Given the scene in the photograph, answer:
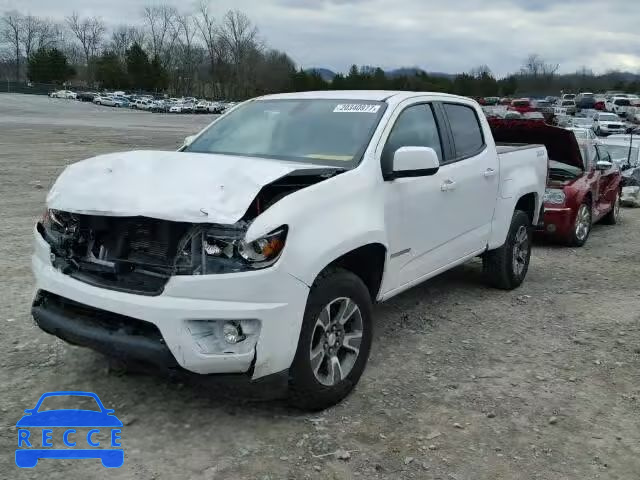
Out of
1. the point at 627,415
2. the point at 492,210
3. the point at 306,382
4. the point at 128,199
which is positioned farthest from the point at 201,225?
the point at 492,210

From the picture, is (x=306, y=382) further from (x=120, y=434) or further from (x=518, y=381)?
(x=518, y=381)

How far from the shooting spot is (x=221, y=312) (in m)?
3.21

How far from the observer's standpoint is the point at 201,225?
3320 mm

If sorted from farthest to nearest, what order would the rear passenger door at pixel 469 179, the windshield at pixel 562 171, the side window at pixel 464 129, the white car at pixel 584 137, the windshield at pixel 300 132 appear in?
1. the white car at pixel 584 137
2. the windshield at pixel 562 171
3. the side window at pixel 464 129
4. the rear passenger door at pixel 469 179
5. the windshield at pixel 300 132

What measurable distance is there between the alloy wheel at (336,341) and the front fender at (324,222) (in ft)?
1.08

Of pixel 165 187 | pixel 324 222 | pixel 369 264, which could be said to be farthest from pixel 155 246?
pixel 369 264

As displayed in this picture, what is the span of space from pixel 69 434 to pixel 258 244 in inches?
57.8

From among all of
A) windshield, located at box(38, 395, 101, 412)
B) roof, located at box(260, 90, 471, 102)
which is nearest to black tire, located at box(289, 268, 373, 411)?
windshield, located at box(38, 395, 101, 412)

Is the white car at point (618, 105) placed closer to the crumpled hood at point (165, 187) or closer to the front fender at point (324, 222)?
the front fender at point (324, 222)

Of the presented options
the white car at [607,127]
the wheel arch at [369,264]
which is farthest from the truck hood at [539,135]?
the white car at [607,127]

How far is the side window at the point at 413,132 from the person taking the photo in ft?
14.7

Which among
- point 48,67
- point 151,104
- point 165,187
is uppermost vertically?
point 48,67

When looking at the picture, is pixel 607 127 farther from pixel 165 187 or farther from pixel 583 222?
pixel 165 187

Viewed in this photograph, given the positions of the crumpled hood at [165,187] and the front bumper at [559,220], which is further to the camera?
the front bumper at [559,220]
